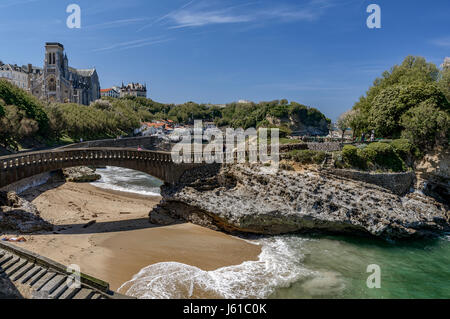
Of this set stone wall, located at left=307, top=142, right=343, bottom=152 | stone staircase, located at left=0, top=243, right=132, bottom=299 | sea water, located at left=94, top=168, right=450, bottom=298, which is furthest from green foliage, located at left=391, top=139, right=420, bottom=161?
Result: stone staircase, located at left=0, top=243, right=132, bottom=299

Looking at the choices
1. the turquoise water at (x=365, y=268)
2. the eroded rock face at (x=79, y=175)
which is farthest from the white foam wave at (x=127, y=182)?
the turquoise water at (x=365, y=268)

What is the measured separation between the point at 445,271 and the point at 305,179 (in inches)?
430

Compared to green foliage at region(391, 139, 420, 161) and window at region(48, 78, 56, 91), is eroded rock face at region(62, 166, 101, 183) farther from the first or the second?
window at region(48, 78, 56, 91)

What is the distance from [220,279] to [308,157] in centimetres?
1365

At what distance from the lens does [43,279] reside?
43.5 ft

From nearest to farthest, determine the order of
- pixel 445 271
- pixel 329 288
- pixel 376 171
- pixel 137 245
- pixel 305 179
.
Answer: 1. pixel 329 288
2. pixel 445 271
3. pixel 137 245
4. pixel 305 179
5. pixel 376 171

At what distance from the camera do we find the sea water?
1538cm

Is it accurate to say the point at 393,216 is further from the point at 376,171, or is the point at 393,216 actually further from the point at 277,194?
the point at 277,194

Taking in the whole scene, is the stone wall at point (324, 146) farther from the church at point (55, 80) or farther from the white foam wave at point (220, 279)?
the church at point (55, 80)

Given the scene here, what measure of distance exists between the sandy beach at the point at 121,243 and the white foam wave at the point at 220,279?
0.67 metres

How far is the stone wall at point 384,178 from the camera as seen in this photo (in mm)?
24172

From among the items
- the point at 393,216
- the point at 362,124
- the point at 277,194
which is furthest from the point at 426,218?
the point at 362,124
